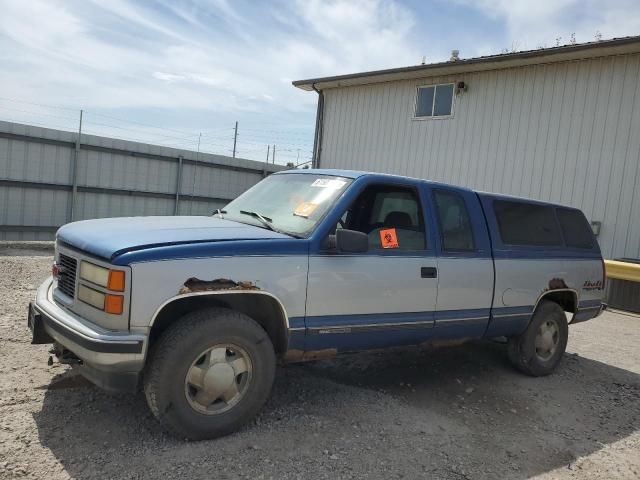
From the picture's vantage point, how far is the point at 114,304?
10.4 ft

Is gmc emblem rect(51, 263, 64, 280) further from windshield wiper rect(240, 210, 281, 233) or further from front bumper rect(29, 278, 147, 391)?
windshield wiper rect(240, 210, 281, 233)

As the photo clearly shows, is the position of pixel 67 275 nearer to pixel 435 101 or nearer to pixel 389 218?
pixel 389 218

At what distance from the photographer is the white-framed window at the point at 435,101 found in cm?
1332

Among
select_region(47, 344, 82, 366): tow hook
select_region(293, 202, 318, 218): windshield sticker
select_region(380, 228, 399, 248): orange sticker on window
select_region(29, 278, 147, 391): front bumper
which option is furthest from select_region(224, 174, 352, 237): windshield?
select_region(47, 344, 82, 366): tow hook

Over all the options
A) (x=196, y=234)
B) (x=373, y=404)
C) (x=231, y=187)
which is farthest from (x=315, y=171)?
(x=231, y=187)

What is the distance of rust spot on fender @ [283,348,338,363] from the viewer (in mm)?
3885

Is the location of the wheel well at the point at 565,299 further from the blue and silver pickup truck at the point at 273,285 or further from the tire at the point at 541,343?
the blue and silver pickup truck at the point at 273,285

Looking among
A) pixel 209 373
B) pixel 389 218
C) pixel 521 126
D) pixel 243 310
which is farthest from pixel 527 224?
pixel 521 126

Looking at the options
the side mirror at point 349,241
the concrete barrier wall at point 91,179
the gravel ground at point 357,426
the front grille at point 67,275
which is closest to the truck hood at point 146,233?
the front grille at point 67,275

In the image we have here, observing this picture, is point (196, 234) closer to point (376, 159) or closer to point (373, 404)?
point (373, 404)

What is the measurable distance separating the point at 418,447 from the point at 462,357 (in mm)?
2554

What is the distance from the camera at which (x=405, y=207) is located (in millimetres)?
4570

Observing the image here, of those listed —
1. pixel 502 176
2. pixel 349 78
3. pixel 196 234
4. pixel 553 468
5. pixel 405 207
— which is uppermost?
pixel 349 78

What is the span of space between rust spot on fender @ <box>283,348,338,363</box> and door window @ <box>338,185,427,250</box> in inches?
34.6
